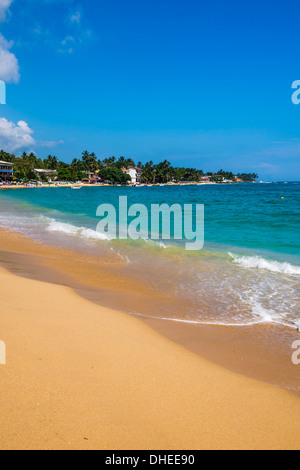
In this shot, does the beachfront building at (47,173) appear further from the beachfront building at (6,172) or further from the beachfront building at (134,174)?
the beachfront building at (134,174)

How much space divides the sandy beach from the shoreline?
1.05ft

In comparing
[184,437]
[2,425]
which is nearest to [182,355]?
[184,437]

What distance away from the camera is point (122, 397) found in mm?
2760

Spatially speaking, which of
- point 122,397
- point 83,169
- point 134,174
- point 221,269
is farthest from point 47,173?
point 122,397

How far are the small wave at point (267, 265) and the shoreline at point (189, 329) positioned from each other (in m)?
4.03

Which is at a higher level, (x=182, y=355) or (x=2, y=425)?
(x=2, y=425)

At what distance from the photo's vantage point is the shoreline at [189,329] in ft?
12.6

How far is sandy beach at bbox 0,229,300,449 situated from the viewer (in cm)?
231

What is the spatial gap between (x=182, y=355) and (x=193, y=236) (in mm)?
12088

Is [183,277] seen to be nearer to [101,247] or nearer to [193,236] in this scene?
[101,247]

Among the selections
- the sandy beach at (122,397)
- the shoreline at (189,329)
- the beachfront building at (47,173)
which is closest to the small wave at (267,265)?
the shoreline at (189,329)

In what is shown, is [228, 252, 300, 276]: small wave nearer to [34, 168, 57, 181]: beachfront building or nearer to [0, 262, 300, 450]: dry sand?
[0, 262, 300, 450]: dry sand

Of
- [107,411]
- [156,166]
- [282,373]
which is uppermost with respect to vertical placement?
[156,166]

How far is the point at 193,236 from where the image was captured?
15.7 meters
